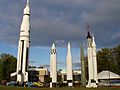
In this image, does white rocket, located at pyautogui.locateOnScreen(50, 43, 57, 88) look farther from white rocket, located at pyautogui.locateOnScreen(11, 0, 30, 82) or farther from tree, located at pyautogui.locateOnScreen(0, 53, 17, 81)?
tree, located at pyautogui.locateOnScreen(0, 53, 17, 81)

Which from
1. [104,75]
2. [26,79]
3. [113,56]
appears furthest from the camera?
[113,56]

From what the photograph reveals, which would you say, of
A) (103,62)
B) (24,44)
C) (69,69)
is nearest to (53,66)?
(69,69)

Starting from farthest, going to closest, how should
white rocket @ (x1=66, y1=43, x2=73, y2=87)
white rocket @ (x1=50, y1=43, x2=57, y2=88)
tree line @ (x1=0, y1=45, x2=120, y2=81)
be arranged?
tree line @ (x1=0, y1=45, x2=120, y2=81) → white rocket @ (x1=66, y1=43, x2=73, y2=87) → white rocket @ (x1=50, y1=43, x2=57, y2=88)

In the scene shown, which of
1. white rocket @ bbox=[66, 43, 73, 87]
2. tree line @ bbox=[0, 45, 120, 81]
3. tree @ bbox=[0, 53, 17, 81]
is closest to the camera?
white rocket @ bbox=[66, 43, 73, 87]

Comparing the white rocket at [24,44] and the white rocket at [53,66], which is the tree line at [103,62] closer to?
the white rocket at [24,44]

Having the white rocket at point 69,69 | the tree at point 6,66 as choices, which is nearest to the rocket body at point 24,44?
the white rocket at point 69,69

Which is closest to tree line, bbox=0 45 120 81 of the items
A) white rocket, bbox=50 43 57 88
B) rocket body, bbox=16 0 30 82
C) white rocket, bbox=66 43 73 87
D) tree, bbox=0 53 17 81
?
tree, bbox=0 53 17 81

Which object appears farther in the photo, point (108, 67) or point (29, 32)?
point (108, 67)

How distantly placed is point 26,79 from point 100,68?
1565 inches

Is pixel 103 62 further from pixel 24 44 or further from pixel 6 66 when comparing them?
pixel 24 44

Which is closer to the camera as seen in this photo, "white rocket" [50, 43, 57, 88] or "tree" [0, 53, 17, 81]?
"white rocket" [50, 43, 57, 88]

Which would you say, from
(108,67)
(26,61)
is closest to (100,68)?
(108,67)

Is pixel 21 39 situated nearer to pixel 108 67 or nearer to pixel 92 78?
pixel 92 78

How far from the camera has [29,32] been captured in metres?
58.7
